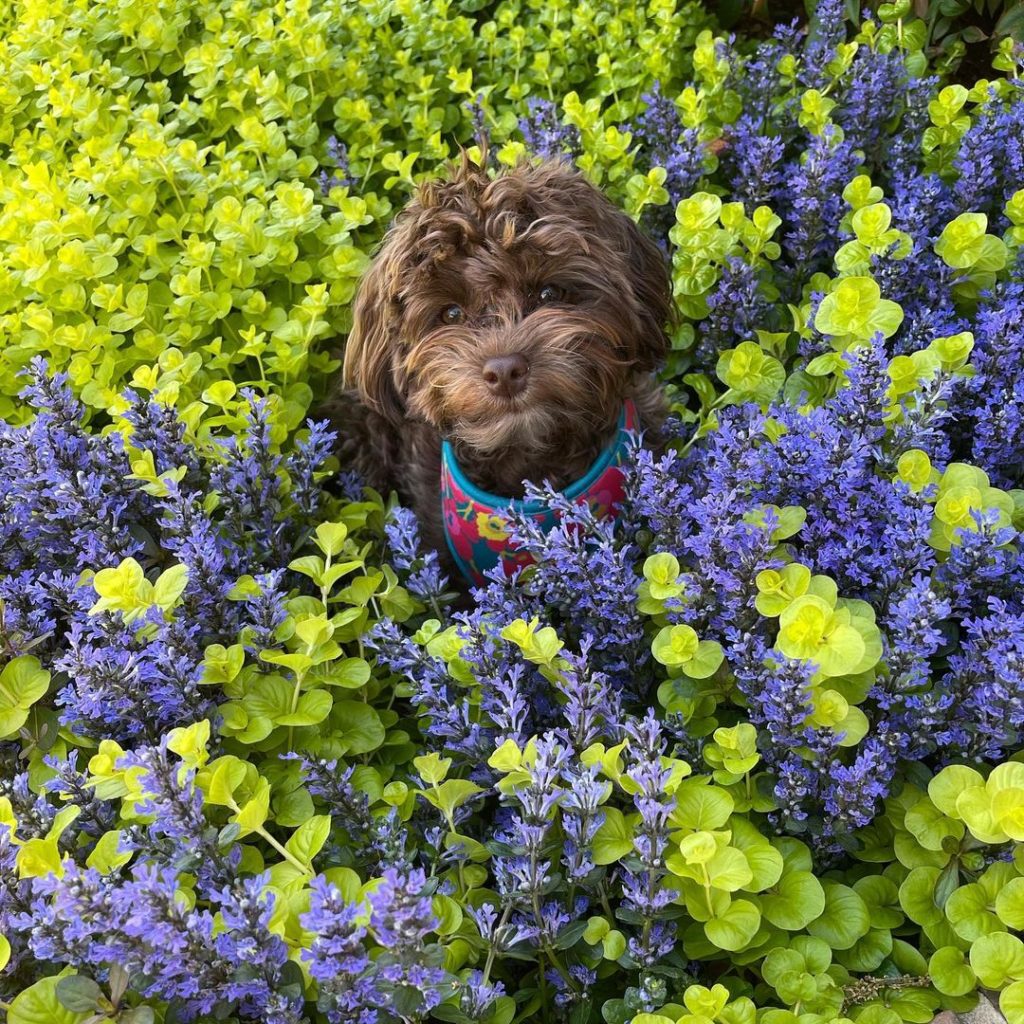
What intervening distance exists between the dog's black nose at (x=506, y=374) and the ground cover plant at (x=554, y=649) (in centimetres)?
41

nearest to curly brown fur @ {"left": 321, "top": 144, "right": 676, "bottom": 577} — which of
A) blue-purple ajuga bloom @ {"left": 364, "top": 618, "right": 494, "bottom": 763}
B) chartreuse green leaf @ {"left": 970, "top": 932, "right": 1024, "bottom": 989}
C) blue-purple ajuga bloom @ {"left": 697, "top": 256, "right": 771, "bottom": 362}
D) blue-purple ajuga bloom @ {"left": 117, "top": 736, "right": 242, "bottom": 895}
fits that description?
blue-purple ajuga bloom @ {"left": 697, "top": 256, "right": 771, "bottom": 362}

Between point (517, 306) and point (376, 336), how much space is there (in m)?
0.46

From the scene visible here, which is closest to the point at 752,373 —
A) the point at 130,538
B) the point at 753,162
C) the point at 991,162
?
the point at 753,162

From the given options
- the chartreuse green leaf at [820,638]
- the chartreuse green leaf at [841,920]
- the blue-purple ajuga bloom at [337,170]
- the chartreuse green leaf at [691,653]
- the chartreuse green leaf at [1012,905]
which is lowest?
the chartreuse green leaf at [841,920]

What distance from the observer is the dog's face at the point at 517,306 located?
2.67 meters

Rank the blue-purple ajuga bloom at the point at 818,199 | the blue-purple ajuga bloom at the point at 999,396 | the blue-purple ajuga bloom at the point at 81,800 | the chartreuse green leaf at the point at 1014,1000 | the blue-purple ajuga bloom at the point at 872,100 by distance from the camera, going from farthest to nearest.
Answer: the blue-purple ajuga bloom at the point at 872,100 → the blue-purple ajuga bloom at the point at 818,199 → the blue-purple ajuga bloom at the point at 999,396 → the blue-purple ajuga bloom at the point at 81,800 → the chartreuse green leaf at the point at 1014,1000

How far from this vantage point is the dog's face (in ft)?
8.76

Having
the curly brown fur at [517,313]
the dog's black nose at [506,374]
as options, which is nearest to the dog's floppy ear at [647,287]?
the curly brown fur at [517,313]

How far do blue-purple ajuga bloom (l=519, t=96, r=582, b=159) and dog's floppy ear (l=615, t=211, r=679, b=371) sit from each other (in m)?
0.76

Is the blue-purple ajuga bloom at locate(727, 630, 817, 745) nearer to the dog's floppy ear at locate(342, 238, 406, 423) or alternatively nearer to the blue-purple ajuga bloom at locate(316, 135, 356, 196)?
the dog's floppy ear at locate(342, 238, 406, 423)

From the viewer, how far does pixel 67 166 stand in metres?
3.78

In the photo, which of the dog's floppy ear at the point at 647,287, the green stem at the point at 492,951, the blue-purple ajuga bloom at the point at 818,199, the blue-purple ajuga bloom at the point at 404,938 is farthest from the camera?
the blue-purple ajuga bloom at the point at 818,199

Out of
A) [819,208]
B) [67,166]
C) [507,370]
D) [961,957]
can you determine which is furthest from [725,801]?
[67,166]

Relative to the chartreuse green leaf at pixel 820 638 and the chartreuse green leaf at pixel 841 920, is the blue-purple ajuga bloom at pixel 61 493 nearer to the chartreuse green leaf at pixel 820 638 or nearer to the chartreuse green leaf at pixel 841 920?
the chartreuse green leaf at pixel 820 638
